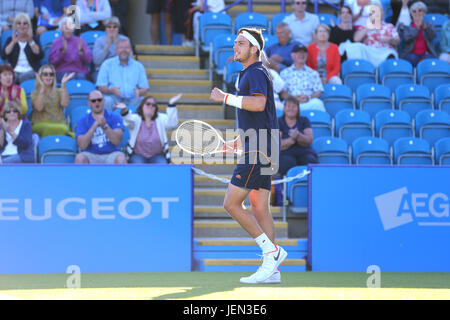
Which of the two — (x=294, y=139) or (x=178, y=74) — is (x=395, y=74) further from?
(x=178, y=74)

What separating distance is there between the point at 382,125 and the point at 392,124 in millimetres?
141

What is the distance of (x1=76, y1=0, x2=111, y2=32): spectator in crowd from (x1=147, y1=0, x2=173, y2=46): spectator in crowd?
1132mm

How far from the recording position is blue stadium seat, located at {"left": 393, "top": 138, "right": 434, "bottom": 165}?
10305 millimetres

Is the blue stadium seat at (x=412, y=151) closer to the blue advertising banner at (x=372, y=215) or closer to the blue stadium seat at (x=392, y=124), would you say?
the blue stadium seat at (x=392, y=124)

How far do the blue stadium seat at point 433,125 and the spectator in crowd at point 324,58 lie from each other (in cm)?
139

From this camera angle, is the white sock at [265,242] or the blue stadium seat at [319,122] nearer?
the white sock at [265,242]

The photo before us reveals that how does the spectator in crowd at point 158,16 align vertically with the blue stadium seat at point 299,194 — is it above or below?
above

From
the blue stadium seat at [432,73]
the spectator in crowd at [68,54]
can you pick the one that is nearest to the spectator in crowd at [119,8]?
the spectator in crowd at [68,54]

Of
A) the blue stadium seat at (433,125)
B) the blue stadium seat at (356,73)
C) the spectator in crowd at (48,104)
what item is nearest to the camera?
the spectator in crowd at (48,104)

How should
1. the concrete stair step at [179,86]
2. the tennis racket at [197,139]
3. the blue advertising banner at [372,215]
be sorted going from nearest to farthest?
1. the tennis racket at [197,139]
2. the blue advertising banner at [372,215]
3. the concrete stair step at [179,86]

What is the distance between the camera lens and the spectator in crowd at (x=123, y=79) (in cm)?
1080

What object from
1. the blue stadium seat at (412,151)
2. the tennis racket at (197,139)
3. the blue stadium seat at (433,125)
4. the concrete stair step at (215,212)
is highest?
the tennis racket at (197,139)

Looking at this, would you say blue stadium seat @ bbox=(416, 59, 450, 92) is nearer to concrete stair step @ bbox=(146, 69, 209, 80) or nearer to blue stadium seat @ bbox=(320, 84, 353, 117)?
blue stadium seat @ bbox=(320, 84, 353, 117)

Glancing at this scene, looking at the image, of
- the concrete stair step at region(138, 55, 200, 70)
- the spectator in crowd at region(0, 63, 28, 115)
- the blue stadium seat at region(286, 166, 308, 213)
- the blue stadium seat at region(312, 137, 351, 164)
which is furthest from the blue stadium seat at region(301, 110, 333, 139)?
the spectator in crowd at region(0, 63, 28, 115)
